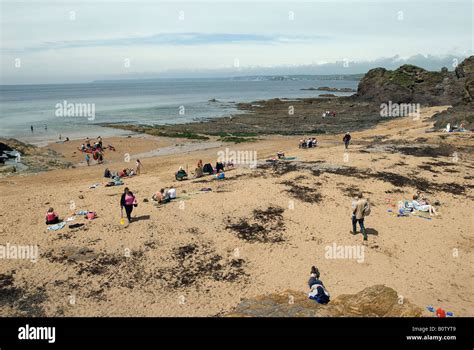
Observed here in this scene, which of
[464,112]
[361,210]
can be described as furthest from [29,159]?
[464,112]

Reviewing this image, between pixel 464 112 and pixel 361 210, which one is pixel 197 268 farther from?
pixel 464 112

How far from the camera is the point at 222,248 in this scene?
14.8 meters

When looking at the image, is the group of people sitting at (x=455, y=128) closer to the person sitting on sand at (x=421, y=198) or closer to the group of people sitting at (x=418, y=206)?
the person sitting on sand at (x=421, y=198)

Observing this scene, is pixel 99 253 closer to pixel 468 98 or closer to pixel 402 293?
pixel 402 293

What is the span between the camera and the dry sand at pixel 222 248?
11602mm

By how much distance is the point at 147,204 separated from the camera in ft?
62.4

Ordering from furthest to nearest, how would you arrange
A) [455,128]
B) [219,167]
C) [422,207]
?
1. [455,128]
2. [219,167]
3. [422,207]

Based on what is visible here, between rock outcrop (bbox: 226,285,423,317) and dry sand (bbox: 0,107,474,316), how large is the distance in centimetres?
196

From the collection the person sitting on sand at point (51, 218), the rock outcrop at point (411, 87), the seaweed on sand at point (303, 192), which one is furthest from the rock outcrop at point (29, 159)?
the rock outcrop at point (411, 87)

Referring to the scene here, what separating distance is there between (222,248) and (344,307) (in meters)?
6.56

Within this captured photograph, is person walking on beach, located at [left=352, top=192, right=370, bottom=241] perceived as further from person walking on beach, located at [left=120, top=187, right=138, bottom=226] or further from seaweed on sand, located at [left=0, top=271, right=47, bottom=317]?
seaweed on sand, located at [left=0, top=271, right=47, bottom=317]

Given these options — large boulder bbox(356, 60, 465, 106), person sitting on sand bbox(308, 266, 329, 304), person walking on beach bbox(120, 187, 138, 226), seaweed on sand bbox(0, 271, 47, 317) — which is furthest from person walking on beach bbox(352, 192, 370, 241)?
large boulder bbox(356, 60, 465, 106)
